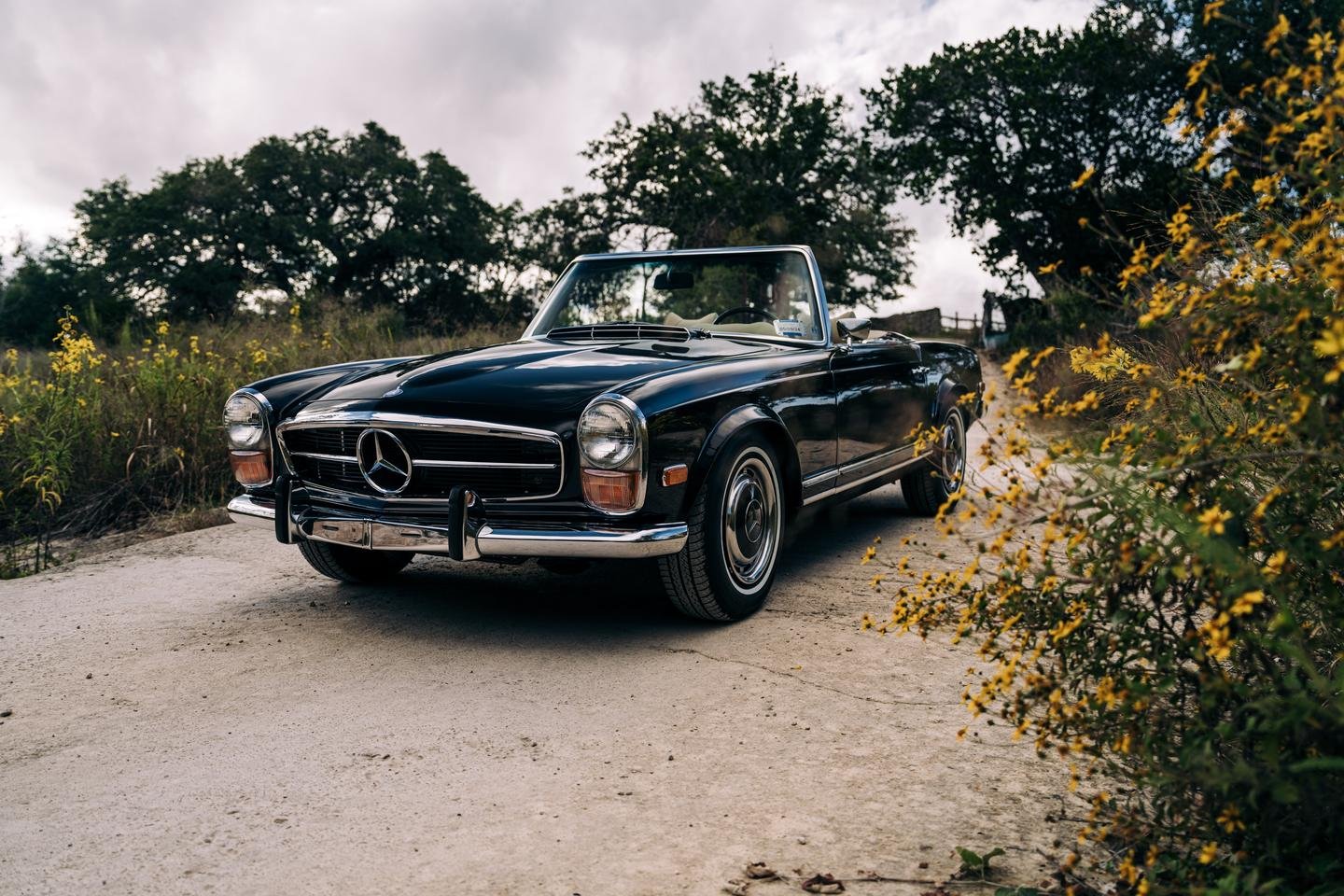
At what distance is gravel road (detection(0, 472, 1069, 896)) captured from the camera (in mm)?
2625

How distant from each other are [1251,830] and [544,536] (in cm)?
254

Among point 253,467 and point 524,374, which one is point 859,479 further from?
point 253,467

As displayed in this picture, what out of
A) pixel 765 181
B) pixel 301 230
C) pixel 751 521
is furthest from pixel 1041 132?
pixel 751 521

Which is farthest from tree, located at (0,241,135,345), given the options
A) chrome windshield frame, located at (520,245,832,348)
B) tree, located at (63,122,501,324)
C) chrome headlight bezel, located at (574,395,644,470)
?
chrome headlight bezel, located at (574,395,644,470)

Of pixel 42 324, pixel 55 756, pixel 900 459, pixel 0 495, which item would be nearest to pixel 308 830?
pixel 55 756

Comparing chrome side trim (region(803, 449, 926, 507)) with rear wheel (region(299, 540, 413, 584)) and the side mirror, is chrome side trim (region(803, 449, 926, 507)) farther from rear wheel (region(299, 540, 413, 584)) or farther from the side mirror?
rear wheel (region(299, 540, 413, 584))

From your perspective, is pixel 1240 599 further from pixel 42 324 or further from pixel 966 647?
pixel 42 324

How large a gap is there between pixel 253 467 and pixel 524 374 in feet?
4.68

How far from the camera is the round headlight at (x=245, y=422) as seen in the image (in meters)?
5.04

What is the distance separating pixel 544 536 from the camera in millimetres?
4066

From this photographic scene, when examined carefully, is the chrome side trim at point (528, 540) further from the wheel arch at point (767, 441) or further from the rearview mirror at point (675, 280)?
the rearview mirror at point (675, 280)

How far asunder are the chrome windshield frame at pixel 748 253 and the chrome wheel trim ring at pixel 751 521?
1.02m

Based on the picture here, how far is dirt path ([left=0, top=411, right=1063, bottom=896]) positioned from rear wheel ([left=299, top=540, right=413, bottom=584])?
132mm

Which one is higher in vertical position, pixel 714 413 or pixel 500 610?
pixel 714 413
